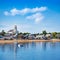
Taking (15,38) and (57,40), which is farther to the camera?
(57,40)

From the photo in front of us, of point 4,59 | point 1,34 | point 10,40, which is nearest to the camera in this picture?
point 4,59

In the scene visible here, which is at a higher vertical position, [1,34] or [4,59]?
[1,34]

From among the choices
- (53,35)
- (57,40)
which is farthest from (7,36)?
(57,40)

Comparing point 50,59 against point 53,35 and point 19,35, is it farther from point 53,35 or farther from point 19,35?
point 53,35

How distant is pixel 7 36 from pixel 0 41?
726 millimetres

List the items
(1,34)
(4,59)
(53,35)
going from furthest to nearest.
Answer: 1. (53,35)
2. (1,34)
3. (4,59)

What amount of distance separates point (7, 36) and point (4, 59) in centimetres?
868

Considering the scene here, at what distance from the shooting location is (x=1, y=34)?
577 inches

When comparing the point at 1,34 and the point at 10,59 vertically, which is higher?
→ the point at 1,34

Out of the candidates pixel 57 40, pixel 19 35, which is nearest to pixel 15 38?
pixel 19 35

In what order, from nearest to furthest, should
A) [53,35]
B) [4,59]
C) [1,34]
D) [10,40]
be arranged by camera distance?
1. [4,59]
2. [1,34]
3. [10,40]
4. [53,35]

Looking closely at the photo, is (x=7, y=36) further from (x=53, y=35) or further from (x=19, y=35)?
(x=53, y=35)

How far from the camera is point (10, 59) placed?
6.39m

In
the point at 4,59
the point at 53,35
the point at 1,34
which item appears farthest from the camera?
the point at 53,35
